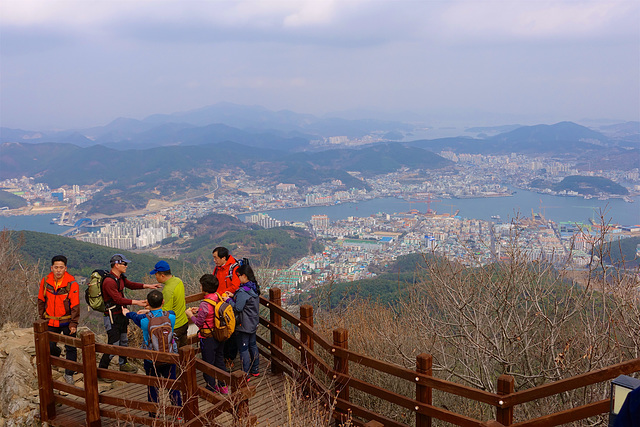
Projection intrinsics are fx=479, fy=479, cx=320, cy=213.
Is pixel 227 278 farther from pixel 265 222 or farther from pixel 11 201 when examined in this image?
pixel 11 201

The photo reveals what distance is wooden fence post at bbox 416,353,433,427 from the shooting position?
3.93m

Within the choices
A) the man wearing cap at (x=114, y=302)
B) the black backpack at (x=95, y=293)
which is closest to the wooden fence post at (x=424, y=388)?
the man wearing cap at (x=114, y=302)

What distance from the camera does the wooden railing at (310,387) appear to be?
10.9 ft

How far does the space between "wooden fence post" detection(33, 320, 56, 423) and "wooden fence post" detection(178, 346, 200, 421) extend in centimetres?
177

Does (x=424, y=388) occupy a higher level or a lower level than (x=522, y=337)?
higher

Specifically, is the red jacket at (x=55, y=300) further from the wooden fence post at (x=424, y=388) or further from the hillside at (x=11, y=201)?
the hillside at (x=11, y=201)

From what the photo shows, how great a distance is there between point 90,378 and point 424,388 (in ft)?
10.4

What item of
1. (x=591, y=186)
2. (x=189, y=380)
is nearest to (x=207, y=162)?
(x=591, y=186)

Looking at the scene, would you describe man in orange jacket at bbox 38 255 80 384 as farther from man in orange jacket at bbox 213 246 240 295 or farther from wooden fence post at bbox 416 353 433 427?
wooden fence post at bbox 416 353 433 427

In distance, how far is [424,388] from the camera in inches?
157

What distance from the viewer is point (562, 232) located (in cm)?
4188

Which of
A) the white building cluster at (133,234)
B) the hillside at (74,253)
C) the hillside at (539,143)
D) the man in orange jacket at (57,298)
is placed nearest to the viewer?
the man in orange jacket at (57,298)

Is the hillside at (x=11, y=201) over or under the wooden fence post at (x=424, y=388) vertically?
under

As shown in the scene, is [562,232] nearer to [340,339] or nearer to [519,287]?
[519,287]
